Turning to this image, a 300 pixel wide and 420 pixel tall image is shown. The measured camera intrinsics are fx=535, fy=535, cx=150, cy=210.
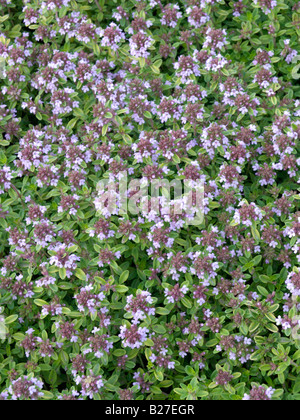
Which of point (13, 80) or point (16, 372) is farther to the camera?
point (13, 80)
